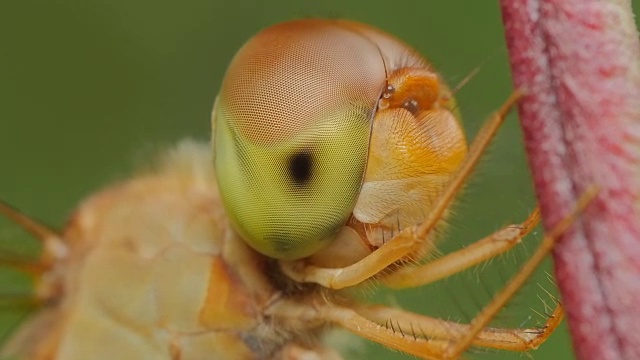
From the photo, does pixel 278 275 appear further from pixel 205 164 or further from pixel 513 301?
pixel 513 301

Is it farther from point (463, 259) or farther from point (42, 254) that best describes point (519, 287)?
point (42, 254)

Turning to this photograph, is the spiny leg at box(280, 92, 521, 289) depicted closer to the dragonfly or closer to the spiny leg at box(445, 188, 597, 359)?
the dragonfly

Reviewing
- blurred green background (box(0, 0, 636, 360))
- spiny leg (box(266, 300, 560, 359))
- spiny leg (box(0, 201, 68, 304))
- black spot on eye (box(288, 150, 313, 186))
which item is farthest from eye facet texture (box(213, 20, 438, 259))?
blurred green background (box(0, 0, 636, 360))

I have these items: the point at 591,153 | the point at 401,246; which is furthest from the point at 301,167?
the point at 591,153

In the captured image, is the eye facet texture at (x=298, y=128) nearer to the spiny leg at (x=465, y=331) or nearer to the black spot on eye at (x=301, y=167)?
the black spot on eye at (x=301, y=167)

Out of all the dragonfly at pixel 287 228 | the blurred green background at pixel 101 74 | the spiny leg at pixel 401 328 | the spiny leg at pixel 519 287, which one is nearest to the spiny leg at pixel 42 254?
the dragonfly at pixel 287 228

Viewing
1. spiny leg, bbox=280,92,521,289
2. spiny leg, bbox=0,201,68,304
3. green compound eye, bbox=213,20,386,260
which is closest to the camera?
spiny leg, bbox=280,92,521,289

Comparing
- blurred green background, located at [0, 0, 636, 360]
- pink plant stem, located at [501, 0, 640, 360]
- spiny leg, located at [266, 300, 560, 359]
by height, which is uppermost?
pink plant stem, located at [501, 0, 640, 360]
